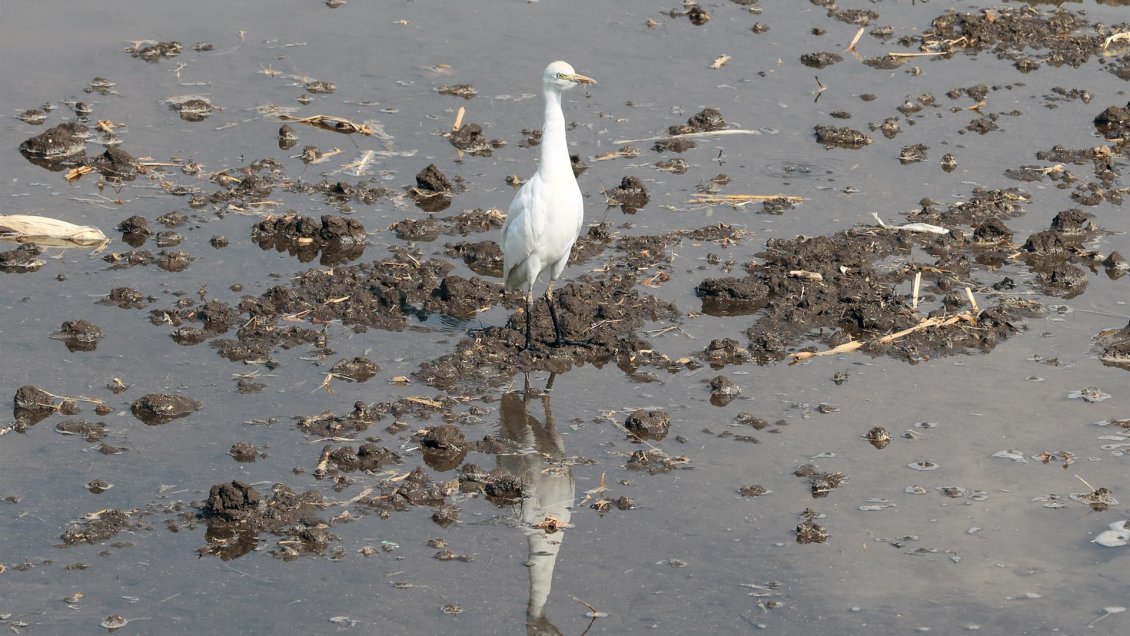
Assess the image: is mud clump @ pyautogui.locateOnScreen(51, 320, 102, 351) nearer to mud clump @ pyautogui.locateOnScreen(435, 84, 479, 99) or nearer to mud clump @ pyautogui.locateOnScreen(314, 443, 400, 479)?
mud clump @ pyautogui.locateOnScreen(314, 443, 400, 479)

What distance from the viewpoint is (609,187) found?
13.3 metres

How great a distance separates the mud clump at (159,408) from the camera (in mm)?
9765

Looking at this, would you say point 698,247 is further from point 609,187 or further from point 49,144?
point 49,144

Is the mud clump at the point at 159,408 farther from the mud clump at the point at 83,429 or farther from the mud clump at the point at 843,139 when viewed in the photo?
the mud clump at the point at 843,139

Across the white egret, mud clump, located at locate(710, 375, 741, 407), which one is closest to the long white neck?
the white egret

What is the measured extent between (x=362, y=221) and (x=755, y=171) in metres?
3.67

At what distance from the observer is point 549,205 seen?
10375mm

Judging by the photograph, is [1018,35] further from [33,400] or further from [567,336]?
[33,400]

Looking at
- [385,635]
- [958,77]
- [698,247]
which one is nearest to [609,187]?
[698,247]

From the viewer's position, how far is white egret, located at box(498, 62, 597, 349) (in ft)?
34.1

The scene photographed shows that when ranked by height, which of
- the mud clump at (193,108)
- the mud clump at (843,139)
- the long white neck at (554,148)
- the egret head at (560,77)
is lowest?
the mud clump at (193,108)

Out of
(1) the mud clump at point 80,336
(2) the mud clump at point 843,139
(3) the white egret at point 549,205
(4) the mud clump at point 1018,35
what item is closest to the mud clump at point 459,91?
(2) the mud clump at point 843,139

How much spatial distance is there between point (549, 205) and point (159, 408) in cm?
296

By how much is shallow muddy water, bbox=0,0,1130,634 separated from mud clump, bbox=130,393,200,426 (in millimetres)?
80
